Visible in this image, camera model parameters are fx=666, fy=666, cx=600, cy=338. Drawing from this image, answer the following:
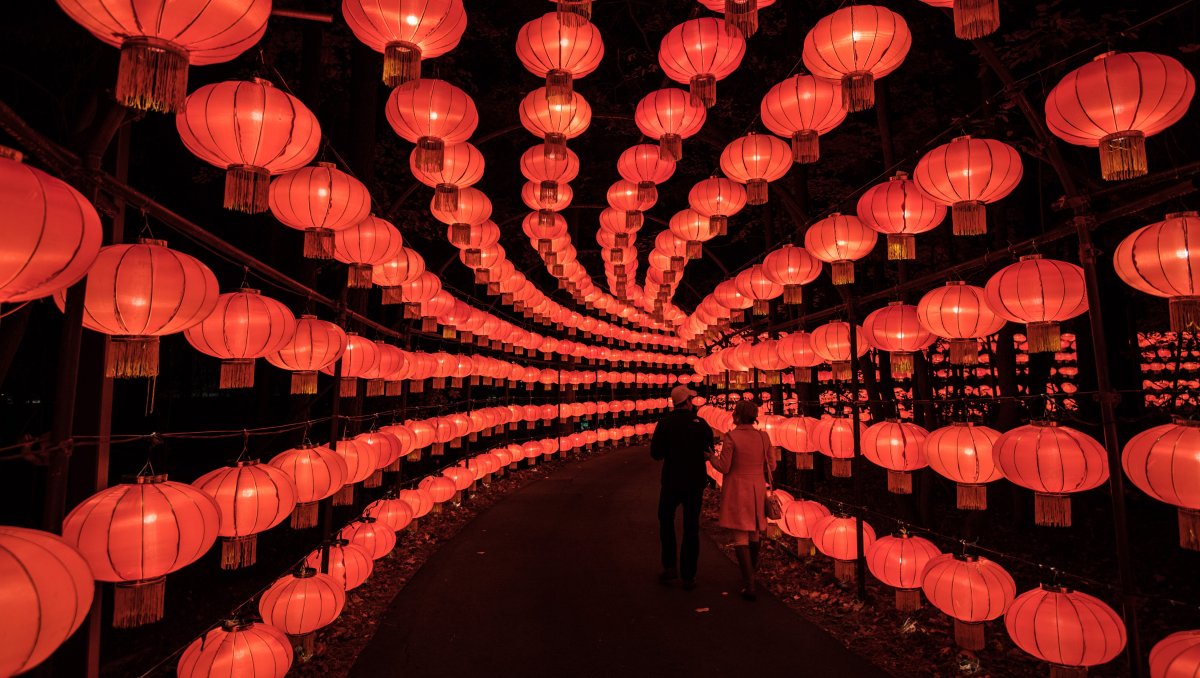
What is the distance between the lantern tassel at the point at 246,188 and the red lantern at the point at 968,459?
5167mm

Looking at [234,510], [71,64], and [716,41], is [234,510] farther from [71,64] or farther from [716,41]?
[71,64]

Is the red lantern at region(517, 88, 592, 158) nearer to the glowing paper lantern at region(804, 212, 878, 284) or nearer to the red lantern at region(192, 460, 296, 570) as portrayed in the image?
the glowing paper lantern at region(804, 212, 878, 284)

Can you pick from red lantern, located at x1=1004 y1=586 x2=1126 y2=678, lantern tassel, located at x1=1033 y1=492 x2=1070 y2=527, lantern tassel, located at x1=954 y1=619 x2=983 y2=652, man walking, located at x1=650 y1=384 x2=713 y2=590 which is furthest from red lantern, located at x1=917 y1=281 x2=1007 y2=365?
man walking, located at x1=650 y1=384 x2=713 y2=590

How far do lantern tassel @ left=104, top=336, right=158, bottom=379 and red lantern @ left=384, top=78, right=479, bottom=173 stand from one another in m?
3.18

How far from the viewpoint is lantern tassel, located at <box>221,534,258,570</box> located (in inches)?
169

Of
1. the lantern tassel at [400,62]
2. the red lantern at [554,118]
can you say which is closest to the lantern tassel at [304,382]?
the lantern tassel at [400,62]

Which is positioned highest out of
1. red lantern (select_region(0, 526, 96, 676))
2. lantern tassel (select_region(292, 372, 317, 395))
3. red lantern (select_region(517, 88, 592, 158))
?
red lantern (select_region(517, 88, 592, 158))

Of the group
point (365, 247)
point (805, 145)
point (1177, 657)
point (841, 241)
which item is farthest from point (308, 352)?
point (1177, 657)

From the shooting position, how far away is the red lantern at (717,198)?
866 cm

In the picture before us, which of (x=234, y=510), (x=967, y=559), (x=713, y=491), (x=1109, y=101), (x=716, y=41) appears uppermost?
(x=716, y=41)

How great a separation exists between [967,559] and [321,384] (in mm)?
13310

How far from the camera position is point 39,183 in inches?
88.4

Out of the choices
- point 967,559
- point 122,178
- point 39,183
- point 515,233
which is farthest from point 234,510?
point 515,233

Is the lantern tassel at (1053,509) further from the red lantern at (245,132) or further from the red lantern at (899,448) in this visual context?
the red lantern at (245,132)
